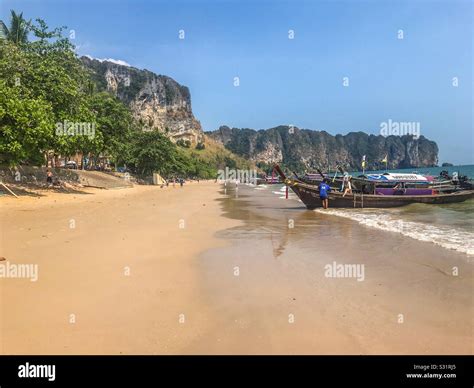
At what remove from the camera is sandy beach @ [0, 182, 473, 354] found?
4.52 metres

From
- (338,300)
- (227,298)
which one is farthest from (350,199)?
(227,298)

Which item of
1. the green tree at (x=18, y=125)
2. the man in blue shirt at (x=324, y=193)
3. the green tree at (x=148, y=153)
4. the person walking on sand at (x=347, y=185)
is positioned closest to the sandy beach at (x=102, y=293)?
the green tree at (x=18, y=125)

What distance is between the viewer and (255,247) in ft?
36.3

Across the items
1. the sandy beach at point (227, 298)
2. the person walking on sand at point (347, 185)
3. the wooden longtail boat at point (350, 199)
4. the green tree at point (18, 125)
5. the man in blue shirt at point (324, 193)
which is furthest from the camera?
the person walking on sand at point (347, 185)

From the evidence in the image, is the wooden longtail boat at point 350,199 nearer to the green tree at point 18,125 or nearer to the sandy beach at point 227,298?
the sandy beach at point 227,298

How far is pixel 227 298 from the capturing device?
6285 mm

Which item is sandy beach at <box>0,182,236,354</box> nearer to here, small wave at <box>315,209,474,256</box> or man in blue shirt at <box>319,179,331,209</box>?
small wave at <box>315,209,474,256</box>

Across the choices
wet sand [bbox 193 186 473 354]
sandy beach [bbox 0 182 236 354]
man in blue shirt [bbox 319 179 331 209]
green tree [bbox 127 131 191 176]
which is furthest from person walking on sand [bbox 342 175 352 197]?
green tree [bbox 127 131 191 176]

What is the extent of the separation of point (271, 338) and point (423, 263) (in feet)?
20.0

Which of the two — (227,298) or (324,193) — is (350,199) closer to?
(324,193)

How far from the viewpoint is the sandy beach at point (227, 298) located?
452 centimetres

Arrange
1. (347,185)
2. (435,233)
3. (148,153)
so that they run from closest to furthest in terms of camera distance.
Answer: (435,233)
(347,185)
(148,153)
